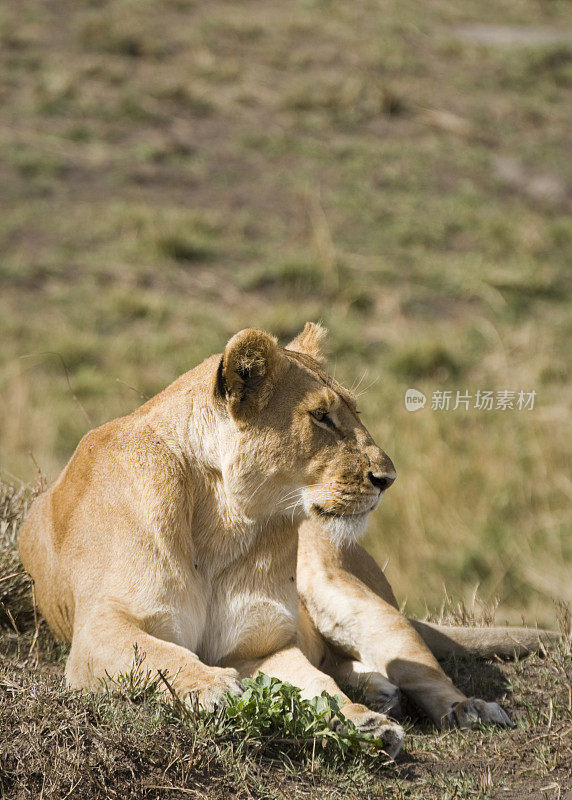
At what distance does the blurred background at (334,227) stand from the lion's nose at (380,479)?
14.1 feet

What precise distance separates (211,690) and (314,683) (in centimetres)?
60

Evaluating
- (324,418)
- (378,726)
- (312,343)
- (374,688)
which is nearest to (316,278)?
(312,343)

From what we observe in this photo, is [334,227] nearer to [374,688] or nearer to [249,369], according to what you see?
[374,688]

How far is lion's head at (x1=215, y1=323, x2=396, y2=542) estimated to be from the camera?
414 cm

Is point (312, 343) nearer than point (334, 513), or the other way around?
point (334, 513)

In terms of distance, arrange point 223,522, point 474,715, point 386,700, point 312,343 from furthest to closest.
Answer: point 312,343 → point 386,700 → point 474,715 → point 223,522

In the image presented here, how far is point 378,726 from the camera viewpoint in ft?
12.7

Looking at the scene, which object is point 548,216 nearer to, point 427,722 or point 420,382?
point 420,382

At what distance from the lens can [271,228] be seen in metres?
15.8

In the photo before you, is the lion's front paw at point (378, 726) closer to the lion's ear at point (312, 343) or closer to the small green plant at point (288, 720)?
the small green plant at point (288, 720)

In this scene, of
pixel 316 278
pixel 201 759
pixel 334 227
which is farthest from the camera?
pixel 334 227

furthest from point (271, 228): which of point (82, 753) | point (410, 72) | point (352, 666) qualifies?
point (82, 753)

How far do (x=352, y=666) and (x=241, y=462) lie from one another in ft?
4.01

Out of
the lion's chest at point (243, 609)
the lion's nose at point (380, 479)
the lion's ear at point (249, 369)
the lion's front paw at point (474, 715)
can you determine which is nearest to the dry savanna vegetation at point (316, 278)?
the lion's front paw at point (474, 715)
